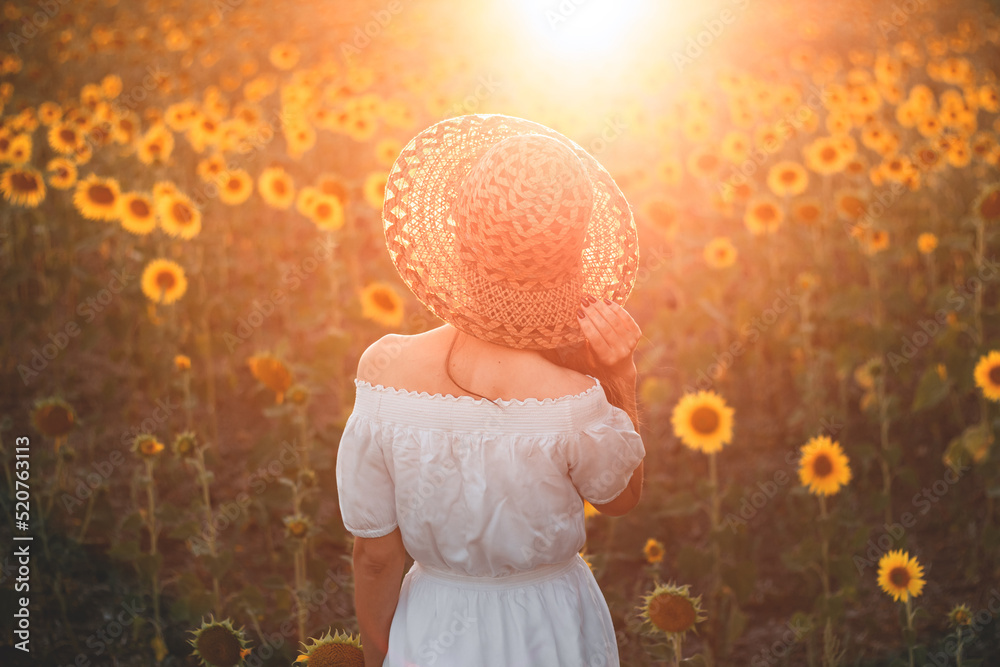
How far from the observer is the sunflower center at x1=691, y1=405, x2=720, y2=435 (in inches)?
123

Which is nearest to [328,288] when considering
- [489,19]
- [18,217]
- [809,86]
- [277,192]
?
[277,192]

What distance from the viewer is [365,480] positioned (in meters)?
1.61

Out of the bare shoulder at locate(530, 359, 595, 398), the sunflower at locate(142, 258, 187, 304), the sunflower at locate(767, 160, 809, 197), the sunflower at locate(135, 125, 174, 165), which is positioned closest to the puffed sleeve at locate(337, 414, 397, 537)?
the bare shoulder at locate(530, 359, 595, 398)

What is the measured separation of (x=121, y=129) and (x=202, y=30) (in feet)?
18.1

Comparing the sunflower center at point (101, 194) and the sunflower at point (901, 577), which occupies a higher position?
the sunflower center at point (101, 194)

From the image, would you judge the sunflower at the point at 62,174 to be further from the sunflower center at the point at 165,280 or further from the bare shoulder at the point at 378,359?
the bare shoulder at the point at 378,359

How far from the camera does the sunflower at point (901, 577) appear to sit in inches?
94.6

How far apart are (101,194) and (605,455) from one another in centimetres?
368

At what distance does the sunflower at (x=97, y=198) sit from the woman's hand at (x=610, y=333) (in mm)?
3561

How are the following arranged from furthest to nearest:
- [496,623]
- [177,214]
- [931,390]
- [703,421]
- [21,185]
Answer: [21,185] < [177,214] < [931,390] < [703,421] < [496,623]

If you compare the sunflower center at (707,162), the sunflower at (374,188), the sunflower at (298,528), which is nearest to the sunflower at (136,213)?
the sunflower at (374,188)

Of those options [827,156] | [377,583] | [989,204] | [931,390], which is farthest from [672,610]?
[827,156]

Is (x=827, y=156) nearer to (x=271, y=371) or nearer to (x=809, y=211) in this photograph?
(x=809, y=211)

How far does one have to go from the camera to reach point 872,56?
31.8 ft
